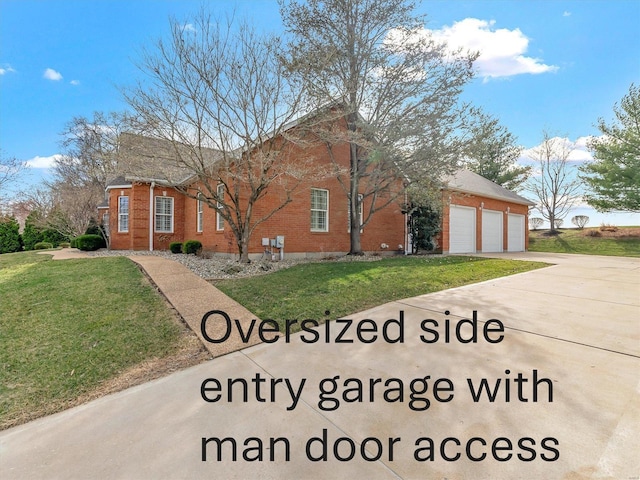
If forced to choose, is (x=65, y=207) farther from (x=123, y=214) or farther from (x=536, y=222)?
(x=536, y=222)

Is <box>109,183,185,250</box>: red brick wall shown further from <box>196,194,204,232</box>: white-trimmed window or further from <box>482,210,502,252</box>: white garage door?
<box>482,210,502,252</box>: white garage door

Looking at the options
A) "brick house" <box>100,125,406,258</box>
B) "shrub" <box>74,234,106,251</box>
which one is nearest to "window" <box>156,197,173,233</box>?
"brick house" <box>100,125,406,258</box>

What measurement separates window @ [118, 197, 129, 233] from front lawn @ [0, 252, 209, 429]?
8874 millimetres

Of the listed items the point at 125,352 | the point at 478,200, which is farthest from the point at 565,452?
the point at 478,200

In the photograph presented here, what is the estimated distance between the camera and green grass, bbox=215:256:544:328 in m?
5.24

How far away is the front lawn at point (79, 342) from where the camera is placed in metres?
3.08

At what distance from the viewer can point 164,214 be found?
49.8 ft

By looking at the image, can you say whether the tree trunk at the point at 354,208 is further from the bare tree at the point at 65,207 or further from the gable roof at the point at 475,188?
the bare tree at the point at 65,207

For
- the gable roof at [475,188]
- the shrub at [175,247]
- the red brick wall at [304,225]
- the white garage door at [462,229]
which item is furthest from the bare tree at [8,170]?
the white garage door at [462,229]

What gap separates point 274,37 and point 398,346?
30.0 feet

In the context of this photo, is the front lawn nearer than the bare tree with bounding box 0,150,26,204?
Yes

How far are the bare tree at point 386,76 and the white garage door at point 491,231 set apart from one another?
7677mm

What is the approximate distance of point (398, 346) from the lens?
369 cm

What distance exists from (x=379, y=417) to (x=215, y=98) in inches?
359
